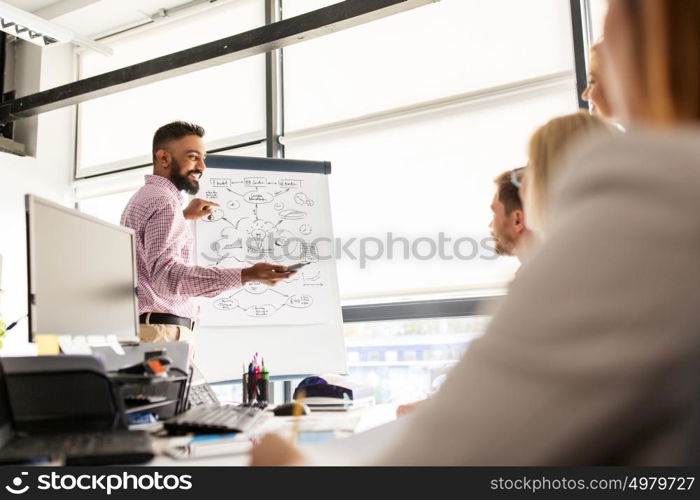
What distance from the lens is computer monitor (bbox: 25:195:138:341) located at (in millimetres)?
1073

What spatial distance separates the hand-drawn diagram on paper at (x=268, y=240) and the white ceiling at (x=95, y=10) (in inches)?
72.9

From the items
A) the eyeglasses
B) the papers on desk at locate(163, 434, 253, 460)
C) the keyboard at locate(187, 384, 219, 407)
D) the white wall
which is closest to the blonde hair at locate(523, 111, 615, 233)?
the eyeglasses

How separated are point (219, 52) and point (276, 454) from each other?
304cm

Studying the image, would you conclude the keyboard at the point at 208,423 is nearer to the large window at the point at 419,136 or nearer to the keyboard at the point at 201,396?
the keyboard at the point at 201,396

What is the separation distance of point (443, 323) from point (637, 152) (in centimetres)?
275

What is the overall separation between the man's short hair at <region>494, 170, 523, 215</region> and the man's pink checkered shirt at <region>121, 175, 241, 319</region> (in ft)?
3.24

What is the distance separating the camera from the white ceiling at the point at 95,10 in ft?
13.3

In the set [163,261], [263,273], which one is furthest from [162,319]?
[263,273]

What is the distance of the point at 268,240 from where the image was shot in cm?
293

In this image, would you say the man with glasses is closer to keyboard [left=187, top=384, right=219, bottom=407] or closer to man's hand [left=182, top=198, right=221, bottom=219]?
keyboard [left=187, top=384, right=219, bottom=407]

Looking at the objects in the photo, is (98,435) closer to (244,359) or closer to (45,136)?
(244,359)

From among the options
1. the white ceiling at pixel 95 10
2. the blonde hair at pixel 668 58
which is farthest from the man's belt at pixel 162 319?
the white ceiling at pixel 95 10

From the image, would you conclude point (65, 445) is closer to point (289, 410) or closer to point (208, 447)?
point (208, 447)

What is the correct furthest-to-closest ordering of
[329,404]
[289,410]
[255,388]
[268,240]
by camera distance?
[268,240]
[255,388]
[329,404]
[289,410]
